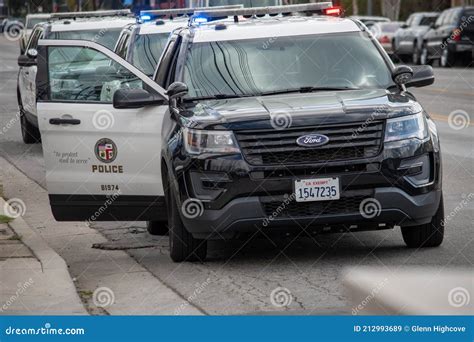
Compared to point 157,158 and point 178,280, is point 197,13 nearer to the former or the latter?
point 157,158

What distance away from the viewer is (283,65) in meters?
11.3

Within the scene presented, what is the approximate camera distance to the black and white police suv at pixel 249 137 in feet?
32.7

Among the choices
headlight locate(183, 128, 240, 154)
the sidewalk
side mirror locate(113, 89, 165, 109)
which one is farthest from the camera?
side mirror locate(113, 89, 165, 109)

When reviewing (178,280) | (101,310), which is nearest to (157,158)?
(178,280)

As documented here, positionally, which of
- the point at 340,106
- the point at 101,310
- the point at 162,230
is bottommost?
the point at 162,230

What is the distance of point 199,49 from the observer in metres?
11.6

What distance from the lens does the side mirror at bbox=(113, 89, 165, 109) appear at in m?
10.9

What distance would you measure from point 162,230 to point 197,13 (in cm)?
190

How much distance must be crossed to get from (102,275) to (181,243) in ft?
2.04

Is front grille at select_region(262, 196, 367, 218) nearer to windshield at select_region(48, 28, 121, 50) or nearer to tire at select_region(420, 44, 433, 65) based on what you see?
windshield at select_region(48, 28, 121, 50)

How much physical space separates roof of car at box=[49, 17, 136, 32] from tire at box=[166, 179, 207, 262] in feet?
27.1

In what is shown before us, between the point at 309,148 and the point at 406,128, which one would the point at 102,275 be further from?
the point at 406,128

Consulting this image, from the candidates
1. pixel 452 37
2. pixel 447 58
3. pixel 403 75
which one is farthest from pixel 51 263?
pixel 447 58

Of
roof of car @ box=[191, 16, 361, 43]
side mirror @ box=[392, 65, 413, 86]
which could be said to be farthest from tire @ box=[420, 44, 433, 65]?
side mirror @ box=[392, 65, 413, 86]
